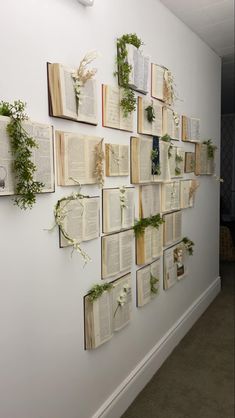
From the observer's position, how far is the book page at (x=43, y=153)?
Result: 125 centimetres

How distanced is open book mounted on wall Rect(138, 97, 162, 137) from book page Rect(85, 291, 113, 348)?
0.97m

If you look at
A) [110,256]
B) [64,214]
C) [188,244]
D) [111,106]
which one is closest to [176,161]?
[188,244]

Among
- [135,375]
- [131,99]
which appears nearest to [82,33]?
[131,99]

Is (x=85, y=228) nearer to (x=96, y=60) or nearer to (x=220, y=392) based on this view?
(x=96, y=60)

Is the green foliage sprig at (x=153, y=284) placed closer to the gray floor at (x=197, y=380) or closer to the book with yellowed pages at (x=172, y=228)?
the book with yellowed pages at (x=172, y=228)

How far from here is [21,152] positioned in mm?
1157

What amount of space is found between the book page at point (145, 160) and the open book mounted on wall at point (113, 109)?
0.61 ft

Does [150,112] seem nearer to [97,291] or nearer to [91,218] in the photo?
[91,218]

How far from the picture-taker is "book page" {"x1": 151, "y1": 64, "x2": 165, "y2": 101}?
2.08 metres

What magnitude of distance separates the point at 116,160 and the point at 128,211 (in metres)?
0.30

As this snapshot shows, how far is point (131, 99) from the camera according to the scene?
1.79 meters

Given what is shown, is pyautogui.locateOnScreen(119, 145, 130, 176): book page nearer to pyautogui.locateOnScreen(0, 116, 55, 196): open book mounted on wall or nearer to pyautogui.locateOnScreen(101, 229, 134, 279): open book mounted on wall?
pyautogui.locateOnScreen(101, 229, 134, 279): open book mounted on wall

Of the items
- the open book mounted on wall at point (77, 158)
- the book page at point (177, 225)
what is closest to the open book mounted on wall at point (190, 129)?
the book page at point (177, 225)

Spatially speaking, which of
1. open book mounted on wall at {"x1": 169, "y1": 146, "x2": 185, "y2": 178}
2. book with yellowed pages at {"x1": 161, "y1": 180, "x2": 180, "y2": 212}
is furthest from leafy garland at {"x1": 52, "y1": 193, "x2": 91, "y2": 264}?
open book mounted on wall at {"x1": 169, "y1": 146, "x2": 185, "y2": 178}
